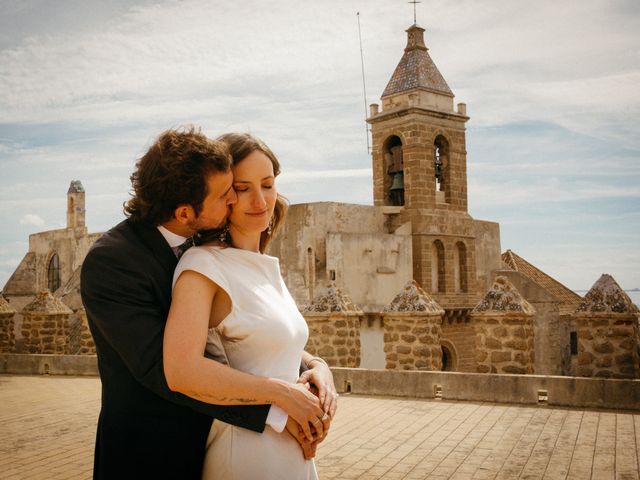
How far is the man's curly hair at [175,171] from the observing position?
2225 millimetres

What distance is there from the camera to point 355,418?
28.0 feet

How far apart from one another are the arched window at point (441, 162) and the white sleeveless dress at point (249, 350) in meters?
26.1

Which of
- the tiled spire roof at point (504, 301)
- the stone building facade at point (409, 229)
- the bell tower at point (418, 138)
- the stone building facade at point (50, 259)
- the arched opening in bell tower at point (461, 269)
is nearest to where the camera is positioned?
the tiled spire roof at point (504, 301)

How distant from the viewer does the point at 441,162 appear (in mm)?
27984

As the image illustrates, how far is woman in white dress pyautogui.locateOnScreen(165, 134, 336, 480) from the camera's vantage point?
7.06 feet

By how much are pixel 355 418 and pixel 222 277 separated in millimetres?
6712

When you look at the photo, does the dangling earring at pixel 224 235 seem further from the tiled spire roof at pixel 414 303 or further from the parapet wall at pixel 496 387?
the tiled spire roof at pixel 414 303

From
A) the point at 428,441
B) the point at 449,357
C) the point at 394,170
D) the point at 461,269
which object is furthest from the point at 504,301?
the point at 394,170

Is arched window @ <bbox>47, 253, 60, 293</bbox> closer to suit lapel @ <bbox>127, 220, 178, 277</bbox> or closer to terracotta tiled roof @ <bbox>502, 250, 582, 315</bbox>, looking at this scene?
terracotta tiled roof @ <bbox>502, 250, 582, 315</bbox>

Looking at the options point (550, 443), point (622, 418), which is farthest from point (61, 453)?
point (622, 418)

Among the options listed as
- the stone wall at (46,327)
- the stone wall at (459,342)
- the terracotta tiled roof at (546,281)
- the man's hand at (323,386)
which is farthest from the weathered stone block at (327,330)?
the terracotta tiled roof at (546,281)

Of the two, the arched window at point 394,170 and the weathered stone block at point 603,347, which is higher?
the arched window at point 394,170

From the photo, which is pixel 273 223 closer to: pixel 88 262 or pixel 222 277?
pixel 222 277

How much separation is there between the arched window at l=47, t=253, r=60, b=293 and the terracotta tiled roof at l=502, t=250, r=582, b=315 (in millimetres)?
23148
